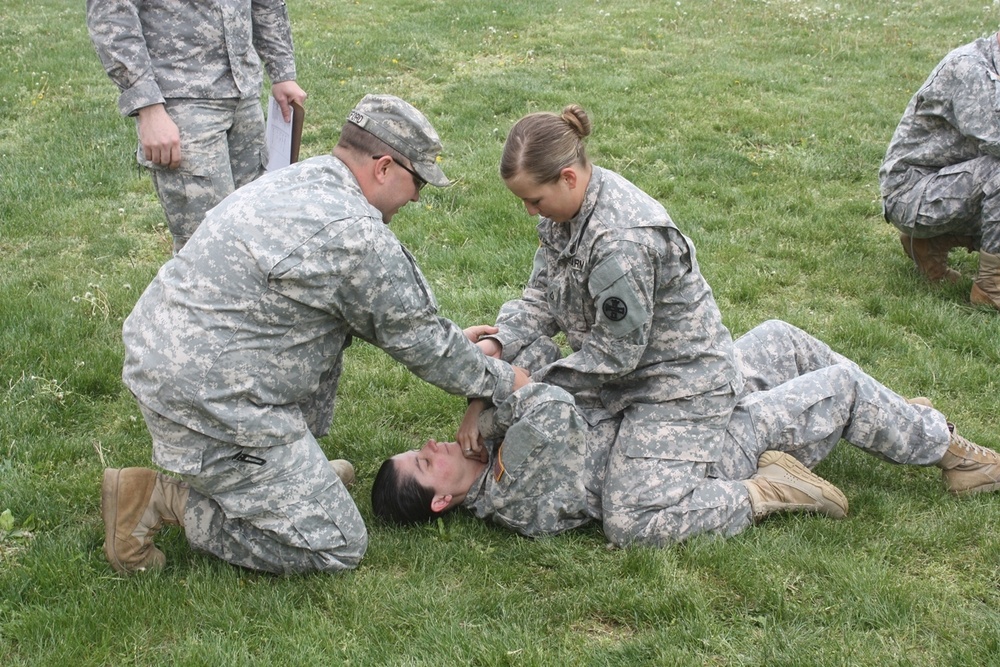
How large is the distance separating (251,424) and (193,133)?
1871 mm

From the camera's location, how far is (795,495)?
3926 millimetres

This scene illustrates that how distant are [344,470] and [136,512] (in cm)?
96

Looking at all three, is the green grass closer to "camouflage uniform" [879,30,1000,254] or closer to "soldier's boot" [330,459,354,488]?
"soldier's boot" [330,459,354,488]

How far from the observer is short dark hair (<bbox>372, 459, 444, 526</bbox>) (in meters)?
4.02

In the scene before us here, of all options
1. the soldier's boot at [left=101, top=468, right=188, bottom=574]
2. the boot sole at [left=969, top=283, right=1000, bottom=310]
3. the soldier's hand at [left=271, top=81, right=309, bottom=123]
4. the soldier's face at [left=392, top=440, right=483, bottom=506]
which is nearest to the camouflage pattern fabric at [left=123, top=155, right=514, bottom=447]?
the soldier's boot at [left=101, top=468, right=188, bottom=574]

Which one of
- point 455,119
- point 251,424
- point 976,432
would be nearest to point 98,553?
point 251,424

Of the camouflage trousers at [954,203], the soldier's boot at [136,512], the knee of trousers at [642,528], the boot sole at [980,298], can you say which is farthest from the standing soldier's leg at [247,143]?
the boot sole at [980,298]

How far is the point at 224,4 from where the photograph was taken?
480 centimetres

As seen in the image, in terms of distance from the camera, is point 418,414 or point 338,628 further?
point 418,414

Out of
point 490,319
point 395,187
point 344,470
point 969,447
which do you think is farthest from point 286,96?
point 969,447

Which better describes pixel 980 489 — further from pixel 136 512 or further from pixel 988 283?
pixel 136 512

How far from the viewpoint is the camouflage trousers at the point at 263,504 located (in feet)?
11.6

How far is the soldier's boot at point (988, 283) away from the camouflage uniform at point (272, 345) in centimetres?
370

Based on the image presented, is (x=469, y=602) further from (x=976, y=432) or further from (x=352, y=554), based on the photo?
(x=976, y=432)
